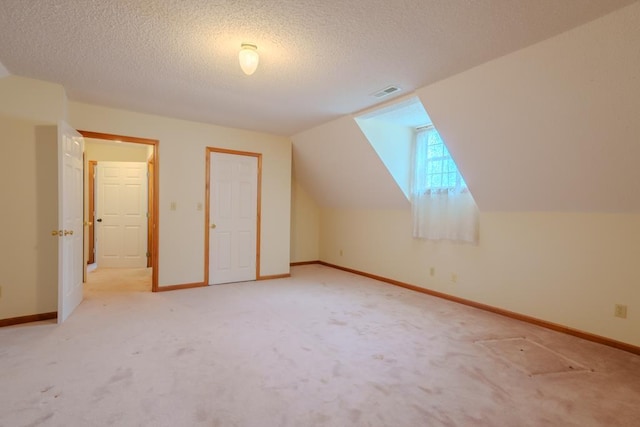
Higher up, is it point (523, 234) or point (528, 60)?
point (528, 60)

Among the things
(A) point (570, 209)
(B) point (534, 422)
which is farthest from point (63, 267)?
(A) point (570, 209)

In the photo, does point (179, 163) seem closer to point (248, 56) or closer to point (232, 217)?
point (232, 217)

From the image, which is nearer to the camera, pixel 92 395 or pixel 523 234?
pixel 92 395

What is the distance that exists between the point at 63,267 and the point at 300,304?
2.44 meters

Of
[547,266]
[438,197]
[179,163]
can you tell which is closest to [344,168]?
[438,197]

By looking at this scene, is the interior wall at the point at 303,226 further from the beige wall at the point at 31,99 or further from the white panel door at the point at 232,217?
the beige wall at the point at 31,99

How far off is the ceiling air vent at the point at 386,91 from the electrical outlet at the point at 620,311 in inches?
110

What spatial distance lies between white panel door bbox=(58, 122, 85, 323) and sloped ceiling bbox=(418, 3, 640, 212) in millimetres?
3535

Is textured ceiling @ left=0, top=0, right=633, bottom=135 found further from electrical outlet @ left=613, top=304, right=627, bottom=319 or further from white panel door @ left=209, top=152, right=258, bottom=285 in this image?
electrical outlet @ left=613, top=304, right=627, bottom=319

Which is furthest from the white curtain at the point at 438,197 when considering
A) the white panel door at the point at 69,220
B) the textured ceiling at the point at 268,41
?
the white panel door at the point at 69,220

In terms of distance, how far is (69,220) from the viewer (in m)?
3.32

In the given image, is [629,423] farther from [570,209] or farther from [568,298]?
[570,209]

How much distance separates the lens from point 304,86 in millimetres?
3201

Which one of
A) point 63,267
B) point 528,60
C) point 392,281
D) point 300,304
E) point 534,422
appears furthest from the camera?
point 392,281
